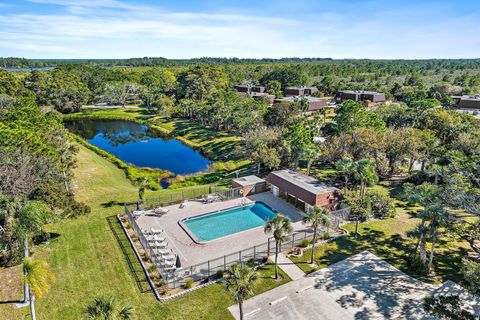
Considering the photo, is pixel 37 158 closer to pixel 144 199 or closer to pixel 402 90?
pixel 144 199

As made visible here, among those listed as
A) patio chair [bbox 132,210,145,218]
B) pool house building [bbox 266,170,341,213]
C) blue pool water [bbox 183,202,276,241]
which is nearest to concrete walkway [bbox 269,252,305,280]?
blue pool water [bbox 183,202,276,241]

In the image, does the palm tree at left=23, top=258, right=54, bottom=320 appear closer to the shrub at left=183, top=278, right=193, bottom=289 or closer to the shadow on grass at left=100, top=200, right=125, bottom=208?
the shrub at left=183, top=278, right=193, bottom=289

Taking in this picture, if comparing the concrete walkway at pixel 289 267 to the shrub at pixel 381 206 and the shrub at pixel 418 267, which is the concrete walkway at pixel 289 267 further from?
the shrub at pixel 381 206

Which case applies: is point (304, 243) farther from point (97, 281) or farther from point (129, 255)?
point (97, 281)

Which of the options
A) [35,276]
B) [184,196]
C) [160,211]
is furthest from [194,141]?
[35,276]

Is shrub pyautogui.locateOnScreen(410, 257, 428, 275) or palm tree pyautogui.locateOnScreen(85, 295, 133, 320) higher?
palm tree pyautogui.locateOnScreen(85, 295, 133, 320)

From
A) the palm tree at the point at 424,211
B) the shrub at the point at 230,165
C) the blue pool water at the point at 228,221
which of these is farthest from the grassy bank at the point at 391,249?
the shrub at the point at 230,165

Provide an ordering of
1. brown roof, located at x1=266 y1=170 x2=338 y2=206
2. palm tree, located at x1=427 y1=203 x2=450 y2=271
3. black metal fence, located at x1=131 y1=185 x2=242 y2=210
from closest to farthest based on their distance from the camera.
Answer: palm tree, located at x1=427 y1=203 x2=450 y2=271 → brown roof, located at x1=266 y1=170 x2=338 y2=206 → black metal fence, located at x1=131 y1=185 x2=242 y2=210

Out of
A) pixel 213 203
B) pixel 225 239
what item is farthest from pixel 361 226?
pixel 213 203

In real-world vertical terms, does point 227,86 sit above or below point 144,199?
above
